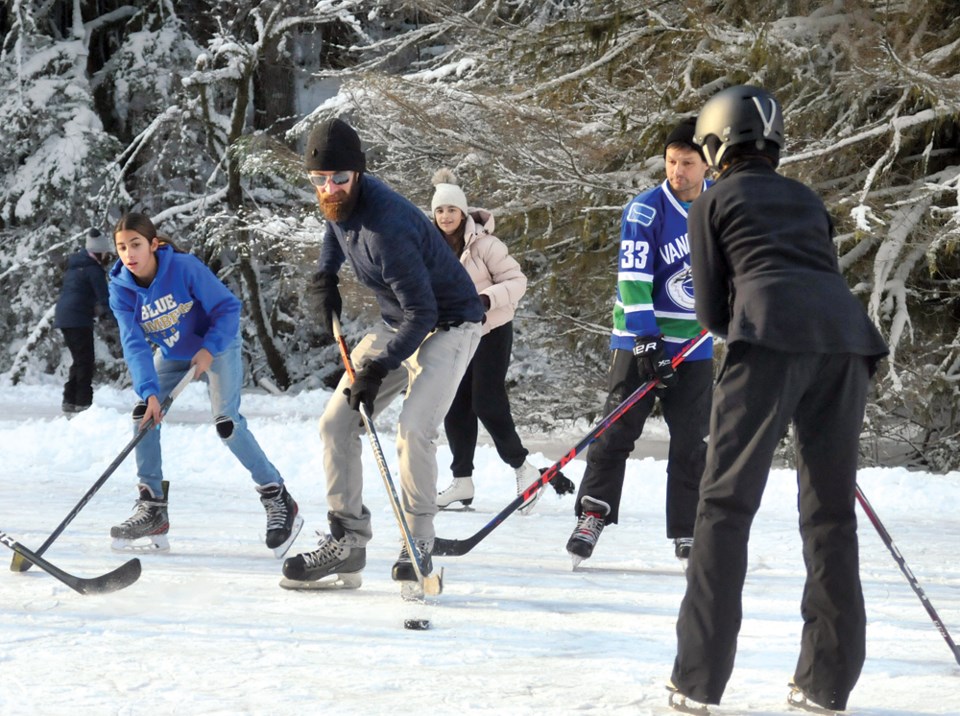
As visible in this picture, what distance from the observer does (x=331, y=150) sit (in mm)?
3971

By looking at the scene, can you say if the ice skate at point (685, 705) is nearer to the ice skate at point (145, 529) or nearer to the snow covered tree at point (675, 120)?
the ice skate at point (145, 529)

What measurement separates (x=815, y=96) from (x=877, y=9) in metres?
0.73

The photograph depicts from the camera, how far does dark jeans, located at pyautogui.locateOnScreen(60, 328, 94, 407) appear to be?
11336 mm

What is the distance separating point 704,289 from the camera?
2992mm

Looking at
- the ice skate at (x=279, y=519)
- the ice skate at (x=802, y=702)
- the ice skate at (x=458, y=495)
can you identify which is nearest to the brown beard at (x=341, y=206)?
the ice skate at (x=279, y=519)

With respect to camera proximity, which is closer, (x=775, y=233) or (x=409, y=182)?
(x=775, y=233)

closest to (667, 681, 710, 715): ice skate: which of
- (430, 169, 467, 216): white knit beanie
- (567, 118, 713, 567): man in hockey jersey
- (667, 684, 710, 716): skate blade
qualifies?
(667, 684, 710, 716): skate blade

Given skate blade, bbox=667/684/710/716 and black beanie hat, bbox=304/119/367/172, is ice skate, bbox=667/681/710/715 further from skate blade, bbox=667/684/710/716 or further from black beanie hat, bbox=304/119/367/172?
black beanie hat, bbox=304/119/367/172

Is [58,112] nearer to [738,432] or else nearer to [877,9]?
[877,9]

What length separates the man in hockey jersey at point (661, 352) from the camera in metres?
4.62

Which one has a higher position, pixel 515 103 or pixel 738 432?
pixel 515 103

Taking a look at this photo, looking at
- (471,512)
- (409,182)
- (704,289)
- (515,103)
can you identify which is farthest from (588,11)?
(704,289)

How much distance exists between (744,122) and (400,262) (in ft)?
4.60

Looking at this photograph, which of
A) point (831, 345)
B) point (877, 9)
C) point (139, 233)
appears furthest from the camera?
point (877, 9)
